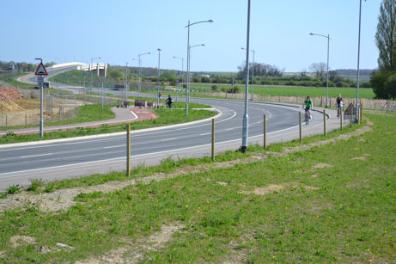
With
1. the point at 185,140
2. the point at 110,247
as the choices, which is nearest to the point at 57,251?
the point at 110,247

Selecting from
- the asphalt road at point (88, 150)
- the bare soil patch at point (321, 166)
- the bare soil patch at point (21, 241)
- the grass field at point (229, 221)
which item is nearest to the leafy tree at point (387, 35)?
the asphalt road at point (88, 150)

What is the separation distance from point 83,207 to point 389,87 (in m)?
79.2

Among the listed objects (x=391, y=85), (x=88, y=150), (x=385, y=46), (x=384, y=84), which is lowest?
(x=88, y=150)

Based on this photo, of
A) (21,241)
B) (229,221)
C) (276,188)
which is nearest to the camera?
(21,241)

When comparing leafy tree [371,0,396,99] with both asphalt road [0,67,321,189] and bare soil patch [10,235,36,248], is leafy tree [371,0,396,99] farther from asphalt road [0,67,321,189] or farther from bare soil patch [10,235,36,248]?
bare soil patch [10,235,36,248]

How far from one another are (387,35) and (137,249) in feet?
282

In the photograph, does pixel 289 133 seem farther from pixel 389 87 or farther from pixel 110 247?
pixel 389 87

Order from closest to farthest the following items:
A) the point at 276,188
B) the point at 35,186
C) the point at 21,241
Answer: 1. the point at 21,241
2. the point at 35,186
3. the point at 276,188

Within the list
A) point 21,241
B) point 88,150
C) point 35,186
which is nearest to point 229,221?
point 21,241

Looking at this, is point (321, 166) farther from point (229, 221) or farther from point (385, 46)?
point (385, 46)

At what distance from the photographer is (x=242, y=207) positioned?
11898mm

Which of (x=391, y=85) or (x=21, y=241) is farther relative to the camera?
(x=391, y=85)

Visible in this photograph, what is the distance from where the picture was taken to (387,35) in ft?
291

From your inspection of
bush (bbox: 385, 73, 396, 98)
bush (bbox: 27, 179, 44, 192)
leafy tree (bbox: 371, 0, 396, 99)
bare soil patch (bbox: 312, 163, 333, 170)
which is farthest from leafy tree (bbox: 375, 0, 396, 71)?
bush (bbox: 27, 179, 44, 192)
